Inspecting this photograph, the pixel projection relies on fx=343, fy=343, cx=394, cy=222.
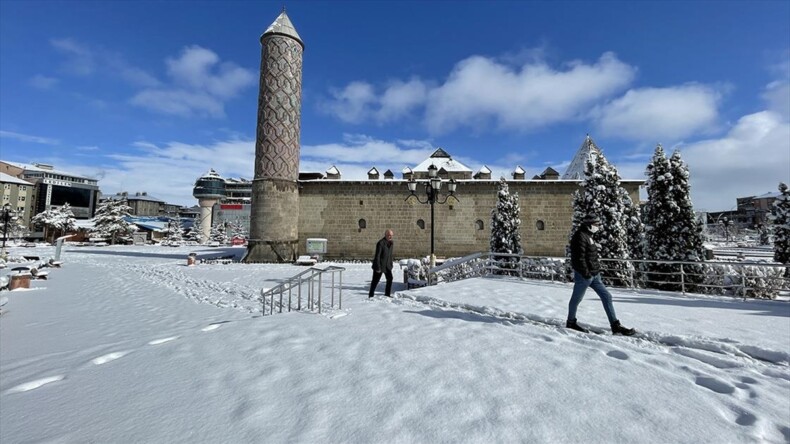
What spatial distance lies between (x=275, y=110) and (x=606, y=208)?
19.2m

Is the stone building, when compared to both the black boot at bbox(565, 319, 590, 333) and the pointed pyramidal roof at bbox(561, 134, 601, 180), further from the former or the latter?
the black boot at bbox(565, 319, 590, 333)

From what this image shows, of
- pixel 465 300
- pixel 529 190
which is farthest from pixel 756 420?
pixel 529 190

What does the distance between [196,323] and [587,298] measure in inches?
312

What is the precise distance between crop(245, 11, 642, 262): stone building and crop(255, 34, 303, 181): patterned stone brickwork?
0.06 metres

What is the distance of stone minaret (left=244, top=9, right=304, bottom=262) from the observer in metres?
21.5

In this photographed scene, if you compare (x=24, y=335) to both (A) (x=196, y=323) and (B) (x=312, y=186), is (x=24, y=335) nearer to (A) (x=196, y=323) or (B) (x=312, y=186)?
(A) (x=196, y=323)

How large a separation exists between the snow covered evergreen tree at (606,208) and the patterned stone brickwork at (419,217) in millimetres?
7371

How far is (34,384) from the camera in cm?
333

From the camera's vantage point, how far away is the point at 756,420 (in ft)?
7.66

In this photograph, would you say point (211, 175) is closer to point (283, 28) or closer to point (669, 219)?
point (283, 28)

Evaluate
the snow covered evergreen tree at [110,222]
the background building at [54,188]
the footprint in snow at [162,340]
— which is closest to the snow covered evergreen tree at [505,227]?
the footprint in snow at [162,340]

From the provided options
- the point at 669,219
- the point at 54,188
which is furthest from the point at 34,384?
the point at 54,188

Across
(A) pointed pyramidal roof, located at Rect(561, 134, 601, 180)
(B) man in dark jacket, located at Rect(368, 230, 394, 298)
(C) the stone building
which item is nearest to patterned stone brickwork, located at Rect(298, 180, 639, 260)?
(C) the stone building

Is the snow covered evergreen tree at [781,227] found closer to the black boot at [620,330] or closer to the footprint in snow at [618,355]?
the black boot at [620,330]
